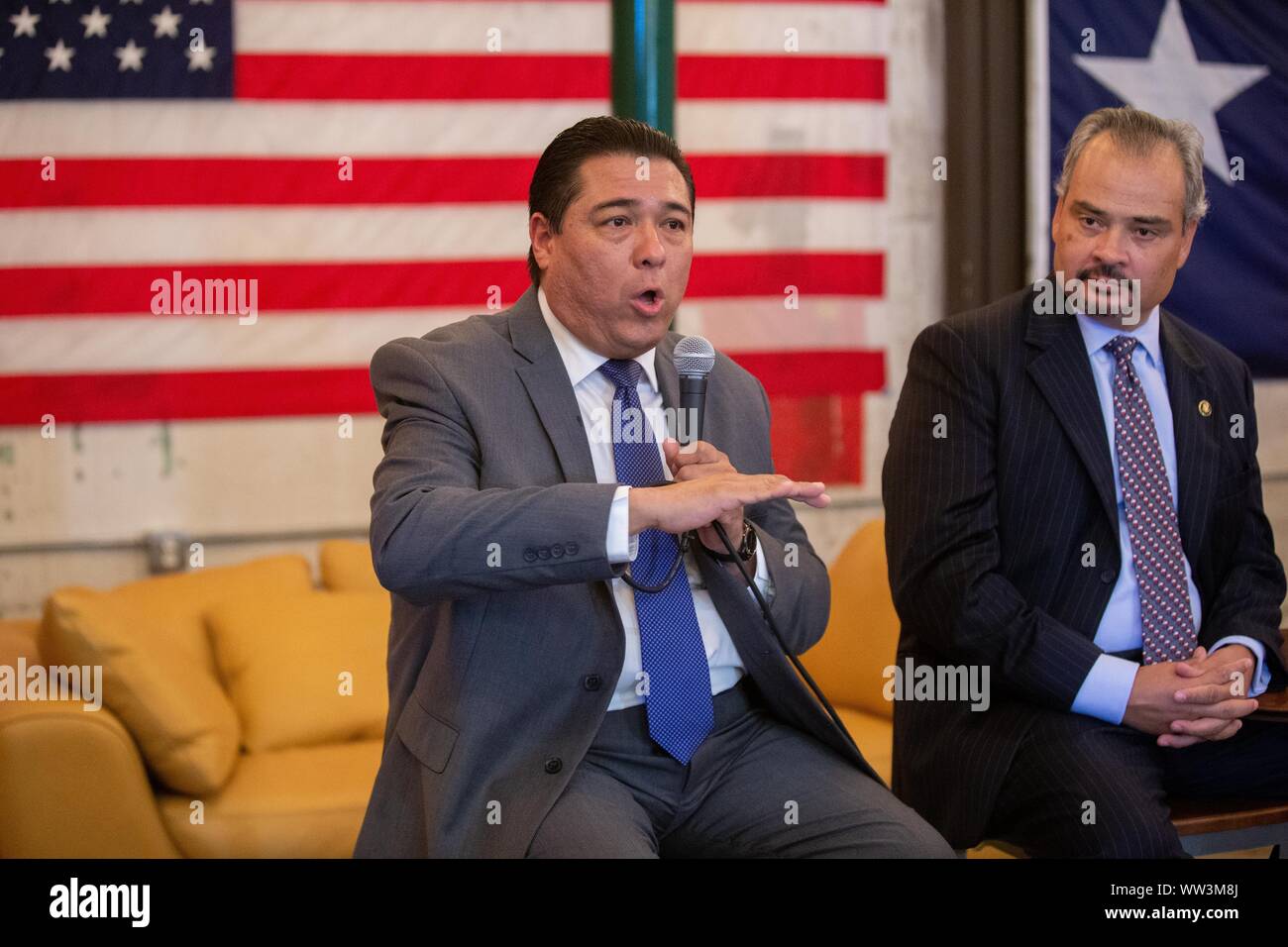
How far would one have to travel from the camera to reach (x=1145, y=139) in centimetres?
253

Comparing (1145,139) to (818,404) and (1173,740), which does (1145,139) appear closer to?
(1173,740)

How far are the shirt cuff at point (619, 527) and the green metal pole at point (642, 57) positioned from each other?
2185 mm

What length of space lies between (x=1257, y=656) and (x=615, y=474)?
4.12 feet

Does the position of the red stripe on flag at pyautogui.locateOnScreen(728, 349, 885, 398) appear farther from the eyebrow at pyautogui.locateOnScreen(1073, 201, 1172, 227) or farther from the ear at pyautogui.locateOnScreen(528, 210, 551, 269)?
the ear at pyautogui.locateOnScreen(528, 210, 551, 269)

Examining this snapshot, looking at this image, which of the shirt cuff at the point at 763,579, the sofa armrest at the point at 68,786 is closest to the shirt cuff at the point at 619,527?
the shirt cuff at the point at 763,579

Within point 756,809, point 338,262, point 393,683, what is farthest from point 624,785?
point 338,262

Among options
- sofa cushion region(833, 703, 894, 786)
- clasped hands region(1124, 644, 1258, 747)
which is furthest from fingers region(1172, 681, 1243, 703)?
sofa cushion region(833, 703, 894, 786)

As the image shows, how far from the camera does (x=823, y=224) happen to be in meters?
4.95

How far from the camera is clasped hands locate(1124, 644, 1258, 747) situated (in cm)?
237

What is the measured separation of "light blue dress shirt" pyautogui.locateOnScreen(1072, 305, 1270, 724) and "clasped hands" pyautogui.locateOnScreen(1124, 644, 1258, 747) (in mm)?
28

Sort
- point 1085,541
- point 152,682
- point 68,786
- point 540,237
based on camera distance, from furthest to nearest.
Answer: point 152,682 < point 68,786 < point 1085,541 < point 540,237

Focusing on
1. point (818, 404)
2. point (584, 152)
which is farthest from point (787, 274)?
point (584, 152)
